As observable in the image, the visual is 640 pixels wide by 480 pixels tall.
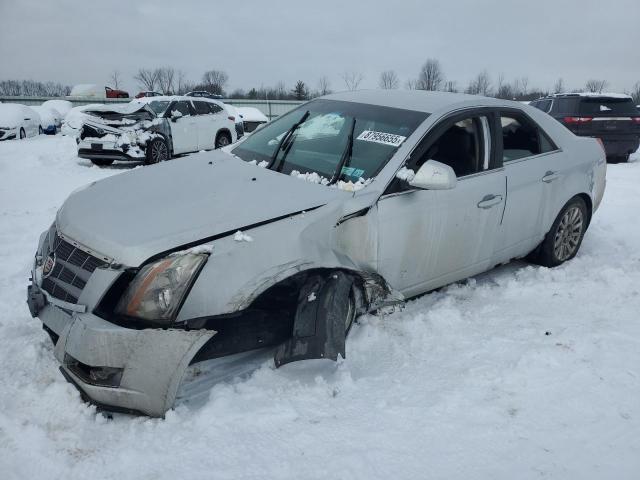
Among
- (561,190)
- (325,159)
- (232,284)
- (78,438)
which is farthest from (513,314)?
(78,438)

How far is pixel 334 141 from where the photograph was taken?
3551 mm

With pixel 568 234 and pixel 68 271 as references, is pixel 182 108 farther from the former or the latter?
pixel 68 271

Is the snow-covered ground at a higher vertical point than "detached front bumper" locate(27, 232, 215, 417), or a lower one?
lower

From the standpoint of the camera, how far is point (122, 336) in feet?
7.45

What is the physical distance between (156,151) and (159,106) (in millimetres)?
1805

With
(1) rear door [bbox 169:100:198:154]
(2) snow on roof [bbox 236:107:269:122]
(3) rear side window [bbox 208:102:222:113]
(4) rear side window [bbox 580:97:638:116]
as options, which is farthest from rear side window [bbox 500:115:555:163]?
(2) snow on roof [bbox 236:107:269:122]

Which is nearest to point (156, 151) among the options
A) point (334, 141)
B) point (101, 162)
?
point (101, 162)

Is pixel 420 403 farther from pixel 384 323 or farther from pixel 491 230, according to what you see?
pixel 491 230

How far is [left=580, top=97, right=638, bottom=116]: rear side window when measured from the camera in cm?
1142

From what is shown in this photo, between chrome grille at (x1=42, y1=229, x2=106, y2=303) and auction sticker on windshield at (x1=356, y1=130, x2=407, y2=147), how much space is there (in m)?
1.88

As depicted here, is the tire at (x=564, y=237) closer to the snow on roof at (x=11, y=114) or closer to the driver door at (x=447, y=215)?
the driver door at (x=447, y=215)

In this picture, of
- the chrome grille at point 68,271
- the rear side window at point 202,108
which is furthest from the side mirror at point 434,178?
the rear side window at point 202,108

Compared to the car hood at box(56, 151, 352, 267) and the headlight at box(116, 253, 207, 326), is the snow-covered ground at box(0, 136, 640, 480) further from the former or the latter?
the car hood at box(56, 151, 352, 267)

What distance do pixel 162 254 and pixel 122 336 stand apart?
Answer: 42cm
